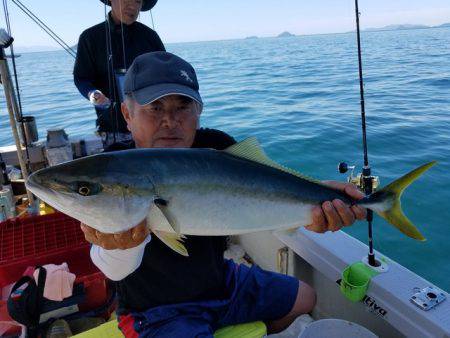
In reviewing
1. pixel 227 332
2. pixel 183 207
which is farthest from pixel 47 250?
pixel 183 207

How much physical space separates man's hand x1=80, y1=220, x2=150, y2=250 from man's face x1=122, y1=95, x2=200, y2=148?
2.33ft

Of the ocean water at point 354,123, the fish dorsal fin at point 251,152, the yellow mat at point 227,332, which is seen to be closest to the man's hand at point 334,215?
the fish dorsal fin at point 251,152

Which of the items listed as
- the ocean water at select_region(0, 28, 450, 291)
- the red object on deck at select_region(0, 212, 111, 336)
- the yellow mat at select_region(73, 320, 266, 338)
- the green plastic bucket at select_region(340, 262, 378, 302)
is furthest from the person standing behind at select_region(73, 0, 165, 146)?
the ocean water at select_region(0, 28, 450, 291)

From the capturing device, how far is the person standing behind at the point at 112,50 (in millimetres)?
4496

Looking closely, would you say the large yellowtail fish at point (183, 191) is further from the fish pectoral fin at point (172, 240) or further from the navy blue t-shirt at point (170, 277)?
the navy blue t-shirt at point (170, 277)

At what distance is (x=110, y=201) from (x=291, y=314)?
1786 mm

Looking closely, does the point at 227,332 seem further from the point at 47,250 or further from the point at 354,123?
the point at 354,123

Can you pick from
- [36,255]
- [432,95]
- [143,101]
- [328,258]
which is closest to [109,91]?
[36,255]

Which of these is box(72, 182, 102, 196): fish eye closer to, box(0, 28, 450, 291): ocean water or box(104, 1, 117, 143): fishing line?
box(104, 1, 117, 143): fishing line

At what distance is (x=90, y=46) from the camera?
4.55 metres

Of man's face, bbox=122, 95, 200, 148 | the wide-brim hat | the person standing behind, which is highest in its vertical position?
the wide-brim hat

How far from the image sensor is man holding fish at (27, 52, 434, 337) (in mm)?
1593

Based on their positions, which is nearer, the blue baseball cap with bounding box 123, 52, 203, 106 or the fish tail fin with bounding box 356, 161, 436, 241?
the fish tail fin with bounding box 356, 161, 436, 241

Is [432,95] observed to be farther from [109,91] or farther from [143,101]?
[143,101]
